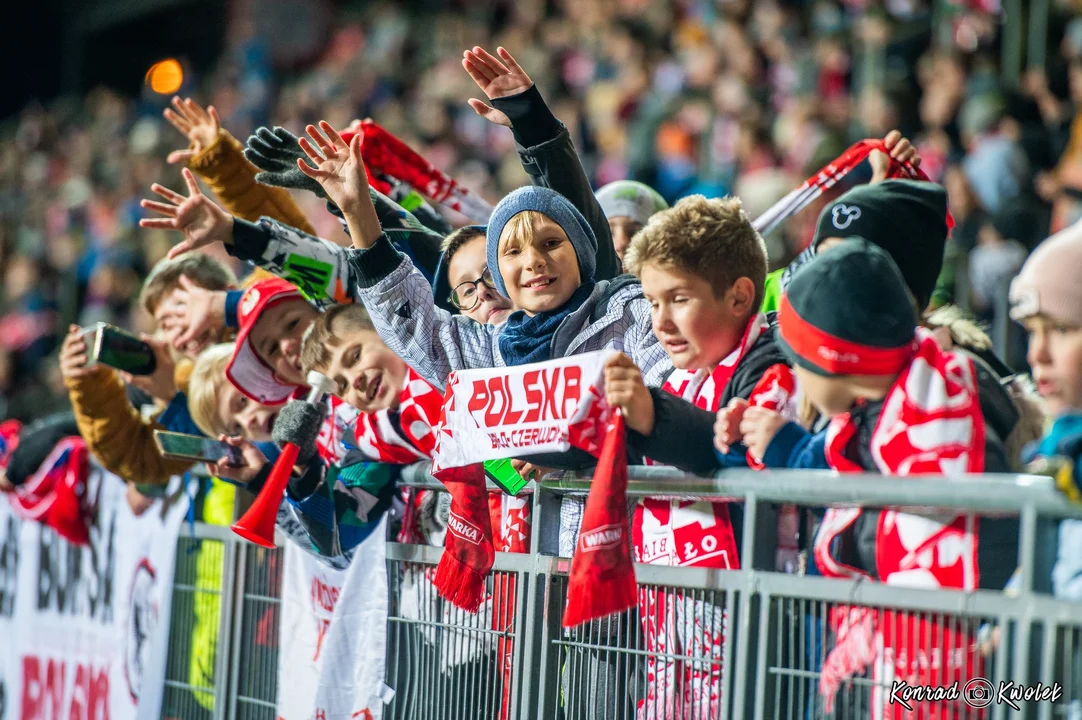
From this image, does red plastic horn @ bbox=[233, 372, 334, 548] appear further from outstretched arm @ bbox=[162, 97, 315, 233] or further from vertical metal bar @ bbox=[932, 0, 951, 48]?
vertical metal bar @ bbox=[932, 0, 951, 48]

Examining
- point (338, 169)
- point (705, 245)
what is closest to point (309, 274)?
point (338, 169)

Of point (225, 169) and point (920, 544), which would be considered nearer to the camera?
point (920, 544)

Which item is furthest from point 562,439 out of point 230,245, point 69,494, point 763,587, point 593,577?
point 69,494

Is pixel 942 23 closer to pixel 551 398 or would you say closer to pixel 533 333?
pixel 533 333

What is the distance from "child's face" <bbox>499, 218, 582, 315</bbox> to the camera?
3133 millimetres

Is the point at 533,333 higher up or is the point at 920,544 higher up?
the point at 533,333

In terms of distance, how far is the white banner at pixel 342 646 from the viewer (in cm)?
333

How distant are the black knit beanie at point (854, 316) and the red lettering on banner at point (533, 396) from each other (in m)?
0.62

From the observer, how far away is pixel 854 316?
2248 millimetres

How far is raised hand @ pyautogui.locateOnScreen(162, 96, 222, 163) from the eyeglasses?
118cm

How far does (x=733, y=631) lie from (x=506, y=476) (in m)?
0.77

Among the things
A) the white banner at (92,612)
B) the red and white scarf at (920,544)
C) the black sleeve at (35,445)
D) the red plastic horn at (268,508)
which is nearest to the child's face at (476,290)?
the red plastic horn at (268,508)

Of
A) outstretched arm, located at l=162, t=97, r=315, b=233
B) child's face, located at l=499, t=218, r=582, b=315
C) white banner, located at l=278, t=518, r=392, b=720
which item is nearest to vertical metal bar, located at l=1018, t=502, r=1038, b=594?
child's face, located at l=499, t=218, r=582, b=315

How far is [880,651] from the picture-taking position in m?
2.16
